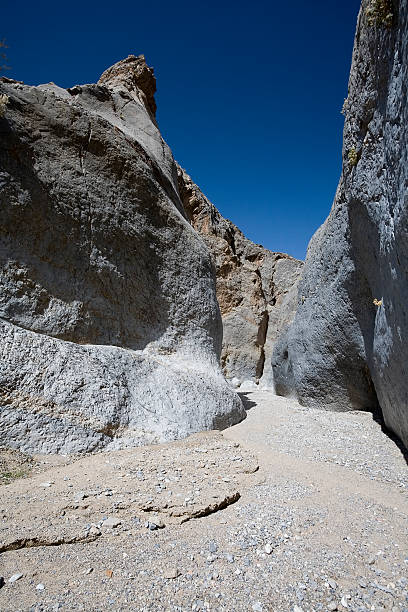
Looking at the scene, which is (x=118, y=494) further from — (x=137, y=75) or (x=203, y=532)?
(x=137, y=75)

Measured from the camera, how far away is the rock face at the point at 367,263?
364 cm

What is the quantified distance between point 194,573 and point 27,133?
5920 millimetres

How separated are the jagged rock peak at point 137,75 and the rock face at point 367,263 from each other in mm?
7194

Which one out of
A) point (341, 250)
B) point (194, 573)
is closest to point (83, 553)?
point (194, 573)

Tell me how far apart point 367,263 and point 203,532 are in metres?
4.92

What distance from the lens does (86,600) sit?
6.03 feet

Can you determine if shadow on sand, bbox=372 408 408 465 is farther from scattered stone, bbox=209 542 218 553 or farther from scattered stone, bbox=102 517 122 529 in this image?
scattered stone, bbox=102 517 122 529

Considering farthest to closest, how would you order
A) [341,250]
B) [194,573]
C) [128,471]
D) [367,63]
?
[341,250] → [367,63] → [128,471] → [194,573]

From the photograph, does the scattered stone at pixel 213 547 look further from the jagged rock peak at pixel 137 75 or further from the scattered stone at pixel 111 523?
the jagged rock peak at pixel 137 75

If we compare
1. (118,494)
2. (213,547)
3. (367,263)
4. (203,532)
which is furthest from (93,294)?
(367,263)

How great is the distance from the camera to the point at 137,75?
1094 centimetres

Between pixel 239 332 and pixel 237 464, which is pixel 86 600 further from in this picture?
pixel 239 332

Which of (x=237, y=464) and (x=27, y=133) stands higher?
(x=27, y=133)

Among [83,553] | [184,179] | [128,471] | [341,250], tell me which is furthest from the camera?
[184,179]
